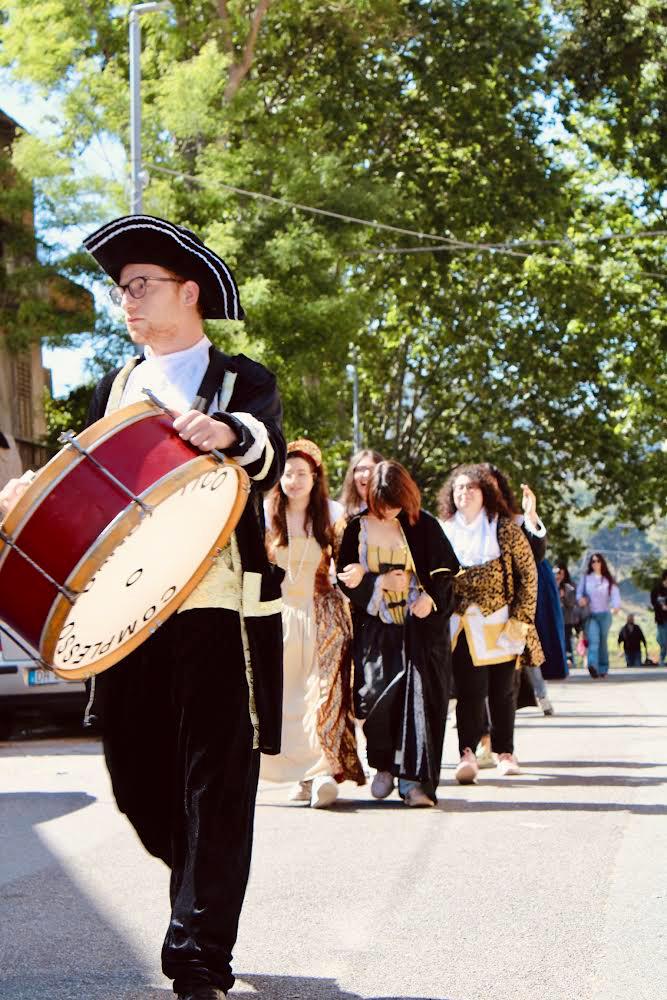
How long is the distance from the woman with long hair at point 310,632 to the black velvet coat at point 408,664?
0.35 feet

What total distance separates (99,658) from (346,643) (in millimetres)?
5572

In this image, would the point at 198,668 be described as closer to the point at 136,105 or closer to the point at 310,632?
the point at 310,632

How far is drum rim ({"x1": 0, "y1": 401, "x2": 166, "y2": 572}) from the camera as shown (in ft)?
14.1

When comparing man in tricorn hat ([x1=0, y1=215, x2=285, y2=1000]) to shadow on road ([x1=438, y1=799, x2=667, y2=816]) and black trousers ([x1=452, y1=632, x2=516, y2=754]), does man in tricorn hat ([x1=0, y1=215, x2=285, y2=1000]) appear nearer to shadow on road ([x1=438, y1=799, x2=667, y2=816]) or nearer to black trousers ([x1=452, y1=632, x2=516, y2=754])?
shadow on road ([x1=438, y1=799, x2=667, y2=816])

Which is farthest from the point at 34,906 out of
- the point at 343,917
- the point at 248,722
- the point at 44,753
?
the point at 44,753

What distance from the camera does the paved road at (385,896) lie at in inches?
202

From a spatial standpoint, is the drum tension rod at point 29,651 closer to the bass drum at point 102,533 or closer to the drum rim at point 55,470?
the bass drum at point 102,533

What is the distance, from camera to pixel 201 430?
4.43 metres

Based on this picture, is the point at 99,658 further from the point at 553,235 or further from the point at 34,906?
the point at 553,235

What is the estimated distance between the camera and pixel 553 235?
38219 mm

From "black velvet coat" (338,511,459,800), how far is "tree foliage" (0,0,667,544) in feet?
46.1

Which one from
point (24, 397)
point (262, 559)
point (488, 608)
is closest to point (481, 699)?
point (488, 608)

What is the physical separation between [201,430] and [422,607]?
5517 mm

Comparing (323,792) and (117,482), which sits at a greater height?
(117,482)
